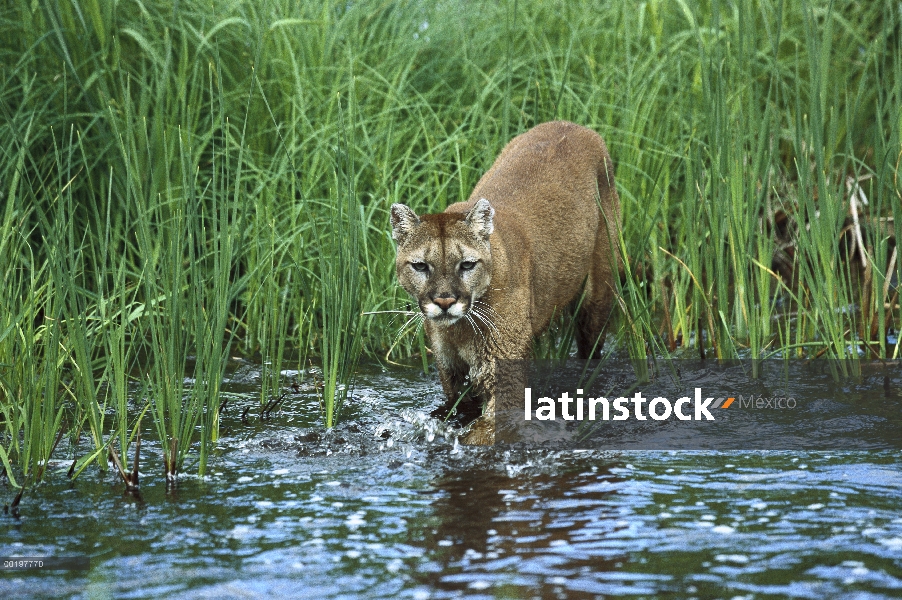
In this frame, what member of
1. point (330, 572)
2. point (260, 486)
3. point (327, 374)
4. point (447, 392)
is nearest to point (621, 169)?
point (447, 392)

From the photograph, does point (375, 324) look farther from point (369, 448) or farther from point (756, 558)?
point (756, 558)

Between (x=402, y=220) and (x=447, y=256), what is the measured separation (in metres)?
0.38

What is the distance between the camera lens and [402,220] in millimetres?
6059

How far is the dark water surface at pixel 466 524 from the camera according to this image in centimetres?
391

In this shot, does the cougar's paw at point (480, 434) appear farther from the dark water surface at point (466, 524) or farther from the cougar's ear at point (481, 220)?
the cougar's ear at point (481, 220)

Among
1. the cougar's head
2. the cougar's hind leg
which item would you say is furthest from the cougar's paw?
the cougar's hind leg

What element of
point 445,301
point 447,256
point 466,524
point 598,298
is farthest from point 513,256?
point 466,524

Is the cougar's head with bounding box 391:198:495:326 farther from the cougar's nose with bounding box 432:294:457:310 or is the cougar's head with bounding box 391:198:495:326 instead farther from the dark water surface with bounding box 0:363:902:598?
the dark water surface with bounding box 0:363:902:598

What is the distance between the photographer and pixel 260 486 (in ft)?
16.5

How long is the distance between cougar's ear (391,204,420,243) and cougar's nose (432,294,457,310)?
21.8 inches

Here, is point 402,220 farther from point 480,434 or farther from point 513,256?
point 480,434

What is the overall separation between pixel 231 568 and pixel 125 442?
1078mm

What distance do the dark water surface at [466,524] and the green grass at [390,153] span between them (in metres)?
0.60

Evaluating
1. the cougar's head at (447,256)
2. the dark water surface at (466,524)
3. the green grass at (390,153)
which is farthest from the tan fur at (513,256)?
the dark water surface at (466,524)
